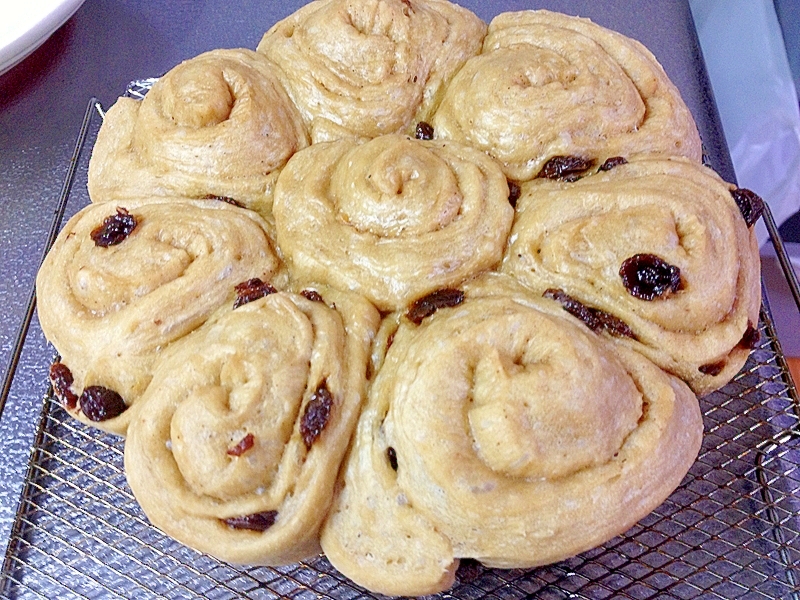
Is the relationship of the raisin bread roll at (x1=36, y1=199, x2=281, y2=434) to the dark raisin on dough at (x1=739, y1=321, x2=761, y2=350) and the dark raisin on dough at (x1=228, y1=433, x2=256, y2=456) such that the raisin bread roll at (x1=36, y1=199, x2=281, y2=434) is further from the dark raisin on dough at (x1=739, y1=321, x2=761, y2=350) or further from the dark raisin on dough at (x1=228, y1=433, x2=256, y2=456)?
the dark raisin on dough at (x1=739, y1=321, x2=761, y2=350)

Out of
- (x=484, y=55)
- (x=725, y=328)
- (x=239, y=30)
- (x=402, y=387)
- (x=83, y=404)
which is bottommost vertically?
(x=725, y=328)

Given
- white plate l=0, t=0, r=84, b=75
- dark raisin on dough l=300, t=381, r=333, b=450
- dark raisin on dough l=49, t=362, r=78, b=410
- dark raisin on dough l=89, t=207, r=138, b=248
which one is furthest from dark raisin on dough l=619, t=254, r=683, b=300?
white plate l=0, t=0, r=84, b=75

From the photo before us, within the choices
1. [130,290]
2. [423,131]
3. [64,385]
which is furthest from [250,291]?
[423,131]

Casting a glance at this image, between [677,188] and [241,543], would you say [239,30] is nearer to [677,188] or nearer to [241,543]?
[677,188]

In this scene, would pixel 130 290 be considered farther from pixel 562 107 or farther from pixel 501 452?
pixel 562 107

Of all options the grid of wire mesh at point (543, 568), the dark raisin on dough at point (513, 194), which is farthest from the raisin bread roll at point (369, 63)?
the grid of wire mesh at point (543, 568)

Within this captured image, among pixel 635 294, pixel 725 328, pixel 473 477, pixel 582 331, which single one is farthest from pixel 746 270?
pixel 473 477
